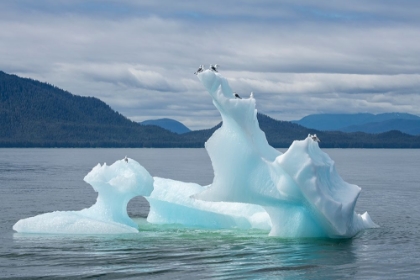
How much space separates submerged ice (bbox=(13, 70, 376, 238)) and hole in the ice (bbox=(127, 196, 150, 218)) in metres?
5.99

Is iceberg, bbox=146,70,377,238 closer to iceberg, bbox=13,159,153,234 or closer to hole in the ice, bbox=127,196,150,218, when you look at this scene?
iceberg, bbox=13,159,153,234

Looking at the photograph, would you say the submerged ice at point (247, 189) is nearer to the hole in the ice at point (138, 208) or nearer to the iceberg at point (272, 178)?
the iceberg at point (272, 178)

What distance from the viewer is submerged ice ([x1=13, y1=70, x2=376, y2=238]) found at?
2311cm

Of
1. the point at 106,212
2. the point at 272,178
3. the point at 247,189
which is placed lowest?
the point at 106,212

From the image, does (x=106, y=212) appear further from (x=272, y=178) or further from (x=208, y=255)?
(x=272, y=178)

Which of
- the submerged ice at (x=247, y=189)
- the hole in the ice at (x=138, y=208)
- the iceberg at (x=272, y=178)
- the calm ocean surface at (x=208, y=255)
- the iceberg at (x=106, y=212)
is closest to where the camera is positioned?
the calm ocean surface at (x=208, y=255)

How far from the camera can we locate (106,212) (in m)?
27.6

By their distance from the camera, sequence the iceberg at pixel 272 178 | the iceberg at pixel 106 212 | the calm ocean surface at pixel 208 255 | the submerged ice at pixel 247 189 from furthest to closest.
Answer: the iceberg at pixel 106 212 < the submerged ice at pixel 247 189 < the iceberg at pixel 272 178 < the calm ocean surface at pixel 208 255

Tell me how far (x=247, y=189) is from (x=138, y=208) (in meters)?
14.6

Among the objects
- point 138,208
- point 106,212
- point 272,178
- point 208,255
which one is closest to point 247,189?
point 272,178

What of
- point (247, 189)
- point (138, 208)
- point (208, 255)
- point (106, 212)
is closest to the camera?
point (208, 255)

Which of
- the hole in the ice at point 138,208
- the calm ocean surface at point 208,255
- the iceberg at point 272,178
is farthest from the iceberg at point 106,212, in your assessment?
the hole in the ice at point 138,208

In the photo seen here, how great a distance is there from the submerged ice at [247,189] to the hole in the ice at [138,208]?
5.99 meters

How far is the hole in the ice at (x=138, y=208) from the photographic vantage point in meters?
33.7
